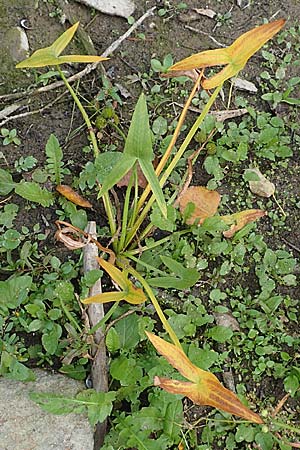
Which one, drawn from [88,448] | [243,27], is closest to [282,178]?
[243,27]

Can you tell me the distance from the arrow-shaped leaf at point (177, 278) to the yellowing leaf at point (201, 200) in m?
0.28

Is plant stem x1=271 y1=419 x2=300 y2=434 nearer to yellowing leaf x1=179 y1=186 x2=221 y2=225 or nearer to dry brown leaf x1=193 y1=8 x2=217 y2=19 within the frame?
yellowing leaf x1=179 y1=186 x2=221 y2=225

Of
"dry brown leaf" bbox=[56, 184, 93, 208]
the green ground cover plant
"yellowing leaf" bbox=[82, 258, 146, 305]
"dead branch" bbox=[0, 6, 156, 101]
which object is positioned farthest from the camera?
"dead branch" bbox=[0, 6, 156, 101]

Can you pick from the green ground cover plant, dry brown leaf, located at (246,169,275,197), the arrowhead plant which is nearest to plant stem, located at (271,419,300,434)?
the green ground cover plant

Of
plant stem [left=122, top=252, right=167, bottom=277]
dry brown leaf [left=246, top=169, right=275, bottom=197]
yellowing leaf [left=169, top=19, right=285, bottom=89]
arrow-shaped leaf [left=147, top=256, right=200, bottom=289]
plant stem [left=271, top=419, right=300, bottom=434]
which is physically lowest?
plant stem [left=271, top=419, right=300, bottom=434]

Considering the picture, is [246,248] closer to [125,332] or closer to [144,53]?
[125,332]

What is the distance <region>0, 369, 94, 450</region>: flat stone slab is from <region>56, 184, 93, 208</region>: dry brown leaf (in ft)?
2.04

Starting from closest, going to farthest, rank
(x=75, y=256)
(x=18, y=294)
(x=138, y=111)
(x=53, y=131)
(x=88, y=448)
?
1. (x=138, y=111)
2. (x=88, y=448)
3. (x=18, y=294)
4. (x=75, y=256)
5. (x=53, y=131)

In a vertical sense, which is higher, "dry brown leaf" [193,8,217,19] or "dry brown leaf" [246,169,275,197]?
"dry brown leaf" [193,8,217,19]

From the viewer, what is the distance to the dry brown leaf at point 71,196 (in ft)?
6.51

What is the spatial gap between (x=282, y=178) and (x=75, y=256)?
0.83 m

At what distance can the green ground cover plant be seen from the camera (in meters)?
1.72

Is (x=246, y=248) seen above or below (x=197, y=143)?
below

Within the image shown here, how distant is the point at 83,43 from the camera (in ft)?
7.28
